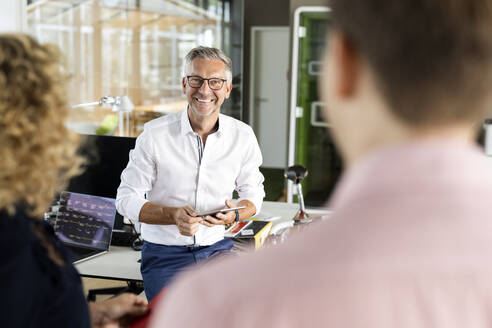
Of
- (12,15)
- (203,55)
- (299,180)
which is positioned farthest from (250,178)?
(12,15)

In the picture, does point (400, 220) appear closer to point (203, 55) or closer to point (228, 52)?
point (203, 55)

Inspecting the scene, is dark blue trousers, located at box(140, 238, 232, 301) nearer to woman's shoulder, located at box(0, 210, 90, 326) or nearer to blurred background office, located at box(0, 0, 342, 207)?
woman's shoulder, located at box(0, 210, 90, 326)

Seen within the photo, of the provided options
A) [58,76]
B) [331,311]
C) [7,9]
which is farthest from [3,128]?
[7,9]

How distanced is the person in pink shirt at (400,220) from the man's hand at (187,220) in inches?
68.5

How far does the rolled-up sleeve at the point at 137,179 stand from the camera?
238cm

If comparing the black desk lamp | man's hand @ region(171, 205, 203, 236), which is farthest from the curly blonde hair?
the black desk lamp

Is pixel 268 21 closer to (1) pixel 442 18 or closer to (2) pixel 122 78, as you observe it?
(2) pixel 122 78

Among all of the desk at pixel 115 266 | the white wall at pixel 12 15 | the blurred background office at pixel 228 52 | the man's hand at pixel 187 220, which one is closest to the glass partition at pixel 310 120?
the blurred background office at pixel 228 52

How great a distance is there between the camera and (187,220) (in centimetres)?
221

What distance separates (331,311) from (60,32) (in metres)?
8.16

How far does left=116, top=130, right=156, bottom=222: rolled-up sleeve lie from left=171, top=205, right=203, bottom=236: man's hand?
230 millimetres

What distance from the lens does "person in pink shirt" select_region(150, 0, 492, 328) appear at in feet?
1.42

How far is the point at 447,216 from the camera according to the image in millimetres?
432

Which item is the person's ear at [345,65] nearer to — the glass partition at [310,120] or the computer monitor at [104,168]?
the computer monitor at [104,168]
